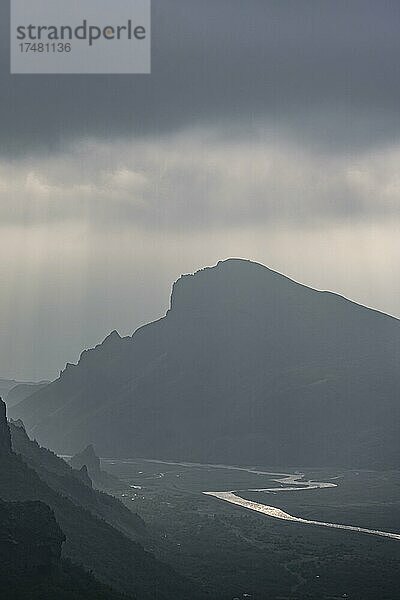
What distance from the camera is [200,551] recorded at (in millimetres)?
132500

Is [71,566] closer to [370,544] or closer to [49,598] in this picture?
[49,598]

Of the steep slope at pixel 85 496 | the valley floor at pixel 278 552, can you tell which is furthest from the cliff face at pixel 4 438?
the valley floor at pixel 278 552

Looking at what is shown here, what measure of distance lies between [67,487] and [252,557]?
34.4m

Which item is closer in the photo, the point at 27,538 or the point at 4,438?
the point at 27,538

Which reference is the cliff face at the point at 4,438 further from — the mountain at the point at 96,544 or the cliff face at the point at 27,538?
the cliff face at the point at 27,538

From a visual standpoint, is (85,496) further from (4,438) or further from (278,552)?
(278,552)

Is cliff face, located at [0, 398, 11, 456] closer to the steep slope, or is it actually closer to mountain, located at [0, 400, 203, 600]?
mountain, located at [0, 400, 203, 600]

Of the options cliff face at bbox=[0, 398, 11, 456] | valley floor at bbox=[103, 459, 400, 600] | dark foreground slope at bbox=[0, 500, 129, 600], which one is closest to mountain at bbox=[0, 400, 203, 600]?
cliff face at bbox=[0, 398, 11, 456]

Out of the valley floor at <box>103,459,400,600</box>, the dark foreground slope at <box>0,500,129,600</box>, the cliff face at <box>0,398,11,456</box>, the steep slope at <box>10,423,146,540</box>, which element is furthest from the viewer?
the steep slope at <box>10,423,146,540</box>

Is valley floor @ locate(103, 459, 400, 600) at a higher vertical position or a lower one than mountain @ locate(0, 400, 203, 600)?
lower

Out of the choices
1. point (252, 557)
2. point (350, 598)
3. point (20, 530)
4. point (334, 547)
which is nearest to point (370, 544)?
point (334, 547)

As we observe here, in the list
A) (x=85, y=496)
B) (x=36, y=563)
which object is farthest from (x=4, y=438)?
(x=36, y=563)

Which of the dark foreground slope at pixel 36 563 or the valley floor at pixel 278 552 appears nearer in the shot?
the dark foreground slope at pixel 36 563

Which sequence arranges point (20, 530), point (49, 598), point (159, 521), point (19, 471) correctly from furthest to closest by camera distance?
point (159, 521), point (19, 471), point (20, 530), point (49, 598)
